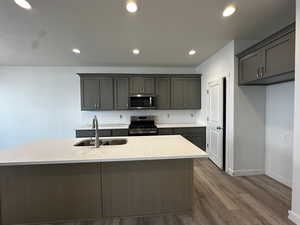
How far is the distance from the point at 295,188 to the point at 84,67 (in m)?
5.24

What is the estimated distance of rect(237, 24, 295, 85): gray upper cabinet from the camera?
2.02 meters

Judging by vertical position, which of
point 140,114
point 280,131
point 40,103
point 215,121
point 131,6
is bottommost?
point 280,131

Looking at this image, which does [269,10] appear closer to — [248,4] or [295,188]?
[248,4]

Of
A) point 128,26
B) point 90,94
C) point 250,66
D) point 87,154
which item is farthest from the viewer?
point 90,94

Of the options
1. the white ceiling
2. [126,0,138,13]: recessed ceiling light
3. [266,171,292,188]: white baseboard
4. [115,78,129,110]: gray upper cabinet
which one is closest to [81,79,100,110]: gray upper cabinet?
[115,78,129,110]: gray upper cabinet

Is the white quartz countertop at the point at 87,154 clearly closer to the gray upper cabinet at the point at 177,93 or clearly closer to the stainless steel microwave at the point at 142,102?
the stainless steel microwave at the point at 142,102

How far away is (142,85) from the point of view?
4.62m

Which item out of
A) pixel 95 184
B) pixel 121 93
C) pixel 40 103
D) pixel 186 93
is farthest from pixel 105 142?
pixel 40 103

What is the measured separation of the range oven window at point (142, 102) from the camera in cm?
462

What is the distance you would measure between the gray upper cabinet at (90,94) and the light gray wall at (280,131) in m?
4.09

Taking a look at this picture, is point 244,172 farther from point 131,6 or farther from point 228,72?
point 131,6

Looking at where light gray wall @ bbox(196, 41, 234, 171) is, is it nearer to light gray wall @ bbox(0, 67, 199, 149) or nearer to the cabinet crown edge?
the cabinet crown edge

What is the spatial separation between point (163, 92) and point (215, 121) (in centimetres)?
169

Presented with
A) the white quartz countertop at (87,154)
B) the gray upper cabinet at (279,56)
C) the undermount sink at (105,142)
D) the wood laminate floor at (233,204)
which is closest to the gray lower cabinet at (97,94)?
the undermount sink at (105,142)
